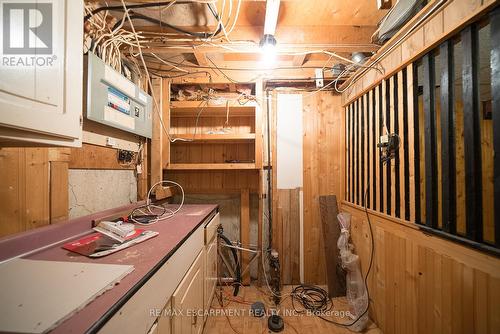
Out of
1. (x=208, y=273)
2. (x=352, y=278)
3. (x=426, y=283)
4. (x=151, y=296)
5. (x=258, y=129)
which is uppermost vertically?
(x=258, y=129)

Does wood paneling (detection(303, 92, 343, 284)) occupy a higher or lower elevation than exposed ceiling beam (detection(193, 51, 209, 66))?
lower

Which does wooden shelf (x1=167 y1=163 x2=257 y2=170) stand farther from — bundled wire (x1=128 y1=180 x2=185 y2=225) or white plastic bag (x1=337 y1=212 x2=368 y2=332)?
white plastic bag (x1=337 y1=212 x2=368 y2=332)

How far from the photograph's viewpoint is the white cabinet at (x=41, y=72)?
65 centimetres

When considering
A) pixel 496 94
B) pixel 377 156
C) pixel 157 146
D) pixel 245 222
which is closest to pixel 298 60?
pixel 377 156

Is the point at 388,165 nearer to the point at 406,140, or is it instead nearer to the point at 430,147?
the point at 406,140

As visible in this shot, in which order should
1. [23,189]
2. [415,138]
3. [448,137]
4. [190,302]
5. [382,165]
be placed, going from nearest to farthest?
1. [23,189]
2. [448,137]
3. [190,302]
4. [415,138]
5. [382,165]

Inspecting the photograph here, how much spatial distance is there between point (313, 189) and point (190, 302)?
5.45 feet

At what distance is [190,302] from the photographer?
1.26 meters

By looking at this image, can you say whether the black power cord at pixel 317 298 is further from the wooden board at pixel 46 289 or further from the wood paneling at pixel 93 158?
the wood paneling at pixel 93 158

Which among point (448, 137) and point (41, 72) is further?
point (448, 137)

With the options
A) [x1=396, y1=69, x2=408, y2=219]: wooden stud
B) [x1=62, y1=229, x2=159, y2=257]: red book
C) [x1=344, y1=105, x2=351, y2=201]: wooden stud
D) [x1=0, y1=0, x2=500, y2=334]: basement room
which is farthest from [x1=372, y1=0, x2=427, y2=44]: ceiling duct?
[x1=62, y1=229, x2=159, y2=257]: red book

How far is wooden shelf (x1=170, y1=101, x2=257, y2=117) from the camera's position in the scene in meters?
2.18

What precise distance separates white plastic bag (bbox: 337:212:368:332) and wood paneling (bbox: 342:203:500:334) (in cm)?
7

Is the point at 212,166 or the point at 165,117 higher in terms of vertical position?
the point at 165,117
